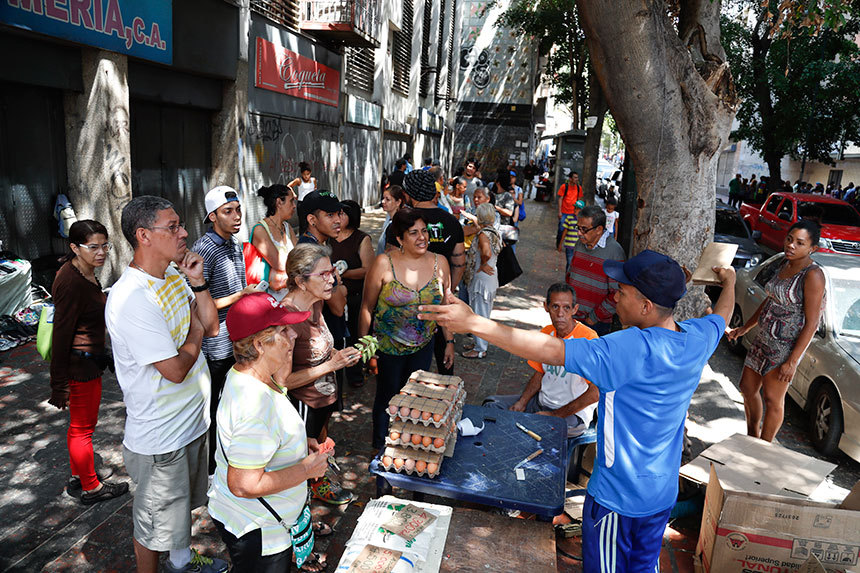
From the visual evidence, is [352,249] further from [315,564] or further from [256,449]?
[256,449]

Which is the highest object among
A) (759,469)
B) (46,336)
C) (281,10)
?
(281,10)

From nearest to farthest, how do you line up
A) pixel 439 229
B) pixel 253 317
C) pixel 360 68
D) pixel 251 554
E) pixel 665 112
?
pixel 253 317
pixel 251 554
pixel 665 112
pixel 439 229
pixel 360 68

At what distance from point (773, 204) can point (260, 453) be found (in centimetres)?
1726

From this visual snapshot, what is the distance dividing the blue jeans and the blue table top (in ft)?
2.47

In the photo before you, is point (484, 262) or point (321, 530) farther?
point (484, 262)

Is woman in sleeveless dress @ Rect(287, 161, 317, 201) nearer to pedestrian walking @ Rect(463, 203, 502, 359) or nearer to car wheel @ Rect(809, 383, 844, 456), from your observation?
pedestrian walking @ Rect(463, 203, 502, 359)

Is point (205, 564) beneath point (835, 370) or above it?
beneath

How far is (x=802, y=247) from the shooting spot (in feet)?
16.3

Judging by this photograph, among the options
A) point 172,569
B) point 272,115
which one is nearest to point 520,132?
point 272,115

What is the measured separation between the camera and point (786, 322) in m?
5.10

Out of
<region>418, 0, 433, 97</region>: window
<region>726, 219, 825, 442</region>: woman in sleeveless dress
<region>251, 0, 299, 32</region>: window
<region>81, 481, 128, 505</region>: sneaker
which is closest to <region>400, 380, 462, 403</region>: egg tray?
<region>81, 481, 128, 505</region>: sneaker

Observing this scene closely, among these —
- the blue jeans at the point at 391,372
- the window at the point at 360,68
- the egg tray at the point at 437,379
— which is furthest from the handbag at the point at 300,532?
the window at the point at 360,68

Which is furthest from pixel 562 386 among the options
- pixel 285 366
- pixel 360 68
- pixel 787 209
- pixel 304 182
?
pixel 360 68

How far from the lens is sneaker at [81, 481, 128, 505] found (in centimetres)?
418
